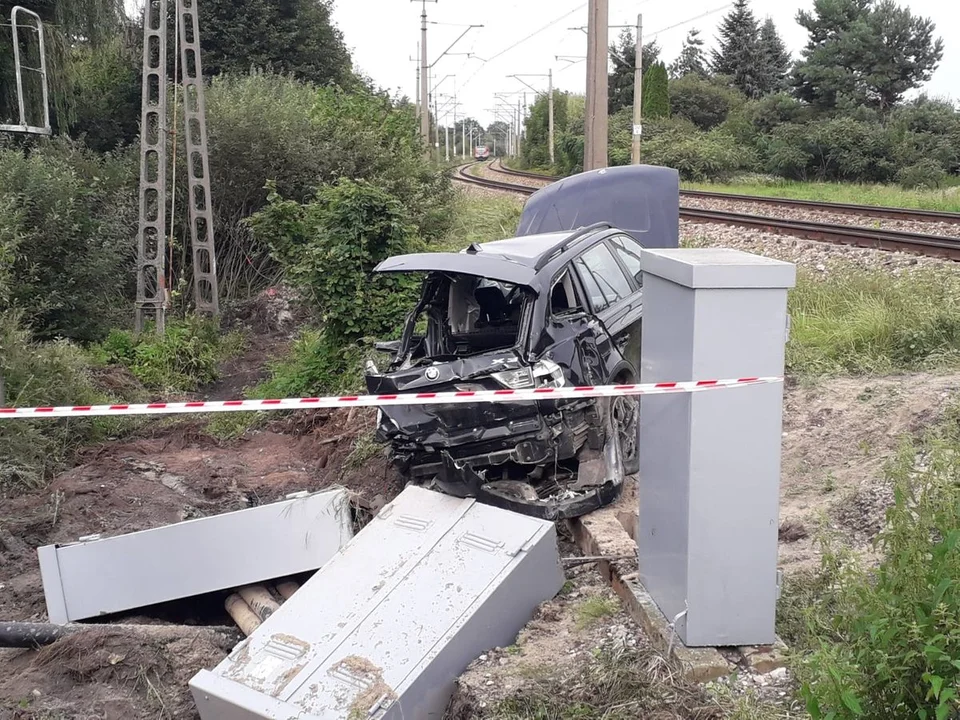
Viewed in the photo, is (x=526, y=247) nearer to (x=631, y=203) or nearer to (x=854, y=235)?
(x=631, y=203)

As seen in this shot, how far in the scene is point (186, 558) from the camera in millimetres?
5074

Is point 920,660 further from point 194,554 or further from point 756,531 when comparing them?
point 194,554

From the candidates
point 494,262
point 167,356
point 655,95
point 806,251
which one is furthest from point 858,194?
point 494,262

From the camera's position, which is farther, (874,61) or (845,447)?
(874,61)

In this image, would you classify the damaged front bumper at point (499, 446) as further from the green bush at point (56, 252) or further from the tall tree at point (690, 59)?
the tall tree at point (690, 59)

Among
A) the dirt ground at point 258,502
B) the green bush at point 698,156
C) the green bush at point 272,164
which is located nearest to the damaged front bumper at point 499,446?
the dirt ground at point 258,502

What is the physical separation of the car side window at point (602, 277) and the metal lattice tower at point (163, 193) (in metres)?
7.48

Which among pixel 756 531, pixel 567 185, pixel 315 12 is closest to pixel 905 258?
pixel 567 185

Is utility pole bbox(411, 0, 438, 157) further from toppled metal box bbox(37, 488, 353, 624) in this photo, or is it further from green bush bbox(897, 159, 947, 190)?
toppled metal box bbox(37, 488, 353, 624)

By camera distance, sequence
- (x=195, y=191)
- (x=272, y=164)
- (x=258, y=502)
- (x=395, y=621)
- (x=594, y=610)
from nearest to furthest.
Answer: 1. (x=395, y=621)
2. (x=594, y=610)
3. (x=258, y=502)
4. (x=195, y=191)
5. (x=272, y=164)

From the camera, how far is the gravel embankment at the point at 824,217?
1386cm

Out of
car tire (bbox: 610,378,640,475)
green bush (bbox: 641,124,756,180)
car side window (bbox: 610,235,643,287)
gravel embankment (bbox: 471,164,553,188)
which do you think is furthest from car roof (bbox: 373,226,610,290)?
green bush (bbox: 641,124,756,180)

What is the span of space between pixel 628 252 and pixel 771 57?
164ft

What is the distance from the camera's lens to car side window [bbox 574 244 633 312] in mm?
6543
